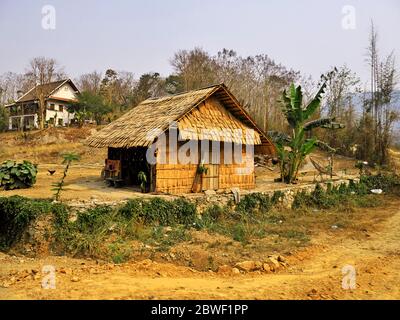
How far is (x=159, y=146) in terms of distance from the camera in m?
11.7

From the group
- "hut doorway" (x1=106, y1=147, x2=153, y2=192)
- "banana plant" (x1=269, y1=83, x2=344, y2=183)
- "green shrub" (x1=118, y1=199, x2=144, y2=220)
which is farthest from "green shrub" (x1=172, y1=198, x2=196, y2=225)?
"banana plant" (x1=269, y1=83, x2=344, y2=183)

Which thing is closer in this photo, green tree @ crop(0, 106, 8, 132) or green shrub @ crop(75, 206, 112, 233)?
green shrub @ crop(75, 206, 112, 233)

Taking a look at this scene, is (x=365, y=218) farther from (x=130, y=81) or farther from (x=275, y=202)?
(x=130, y=81)

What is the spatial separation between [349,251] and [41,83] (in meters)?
36.2

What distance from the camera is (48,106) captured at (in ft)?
120

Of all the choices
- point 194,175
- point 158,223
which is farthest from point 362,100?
point 158,223

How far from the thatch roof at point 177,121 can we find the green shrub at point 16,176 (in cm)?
244

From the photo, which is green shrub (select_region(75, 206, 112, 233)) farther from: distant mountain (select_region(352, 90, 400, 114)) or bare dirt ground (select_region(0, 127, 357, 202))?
distant mountain (select_region(352, 90, 400, 114))

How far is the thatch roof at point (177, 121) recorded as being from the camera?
1165 cm

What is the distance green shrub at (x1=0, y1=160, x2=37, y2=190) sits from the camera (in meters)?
12.5

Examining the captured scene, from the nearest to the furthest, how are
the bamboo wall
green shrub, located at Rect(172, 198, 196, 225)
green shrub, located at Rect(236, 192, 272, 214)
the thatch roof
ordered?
green shrub, located at Rect(172, 198, 196, 225) < the thatch roof < the bamboo wall < green shrub, located at Rect(236, 192, 272, 214)

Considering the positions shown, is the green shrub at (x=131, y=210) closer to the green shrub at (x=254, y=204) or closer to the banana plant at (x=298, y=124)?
the green shrub at (x=254, y=204)

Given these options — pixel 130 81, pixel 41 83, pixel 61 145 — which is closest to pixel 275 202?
pixel 61 145

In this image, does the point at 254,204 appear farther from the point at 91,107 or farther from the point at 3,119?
the point at 3,119
